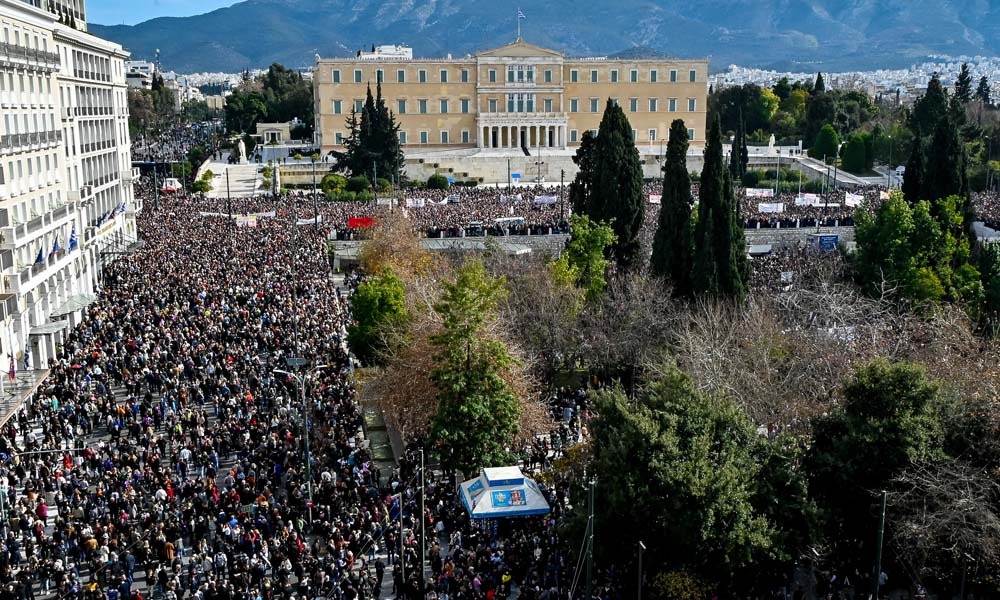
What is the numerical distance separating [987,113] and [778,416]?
86.5 meters

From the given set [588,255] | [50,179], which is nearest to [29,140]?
[50,179]

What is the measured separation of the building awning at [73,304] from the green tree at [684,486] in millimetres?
22691

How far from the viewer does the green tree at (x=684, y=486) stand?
52.8 ft

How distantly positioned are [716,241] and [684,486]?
14.9m

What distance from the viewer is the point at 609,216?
3625 cm

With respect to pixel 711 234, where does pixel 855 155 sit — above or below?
above

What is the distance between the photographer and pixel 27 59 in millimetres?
33688

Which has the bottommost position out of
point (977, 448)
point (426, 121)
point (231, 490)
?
point (231, 490)

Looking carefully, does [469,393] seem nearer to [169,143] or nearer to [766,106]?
[766,106]

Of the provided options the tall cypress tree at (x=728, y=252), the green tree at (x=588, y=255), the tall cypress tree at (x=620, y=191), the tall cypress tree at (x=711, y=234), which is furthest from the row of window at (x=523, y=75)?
the tall cypress tree at (x=728, y=252)

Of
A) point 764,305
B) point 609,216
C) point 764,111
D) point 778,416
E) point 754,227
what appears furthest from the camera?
point 764,111

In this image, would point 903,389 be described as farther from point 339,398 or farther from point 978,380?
point 339,398

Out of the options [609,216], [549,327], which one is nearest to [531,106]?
[609,216]

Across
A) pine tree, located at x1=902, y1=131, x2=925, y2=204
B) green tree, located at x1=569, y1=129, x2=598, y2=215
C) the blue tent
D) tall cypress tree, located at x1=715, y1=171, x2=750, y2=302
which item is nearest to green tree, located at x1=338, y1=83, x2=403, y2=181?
green tree, located at x1=569, y1=129, x2=598, y2=215
